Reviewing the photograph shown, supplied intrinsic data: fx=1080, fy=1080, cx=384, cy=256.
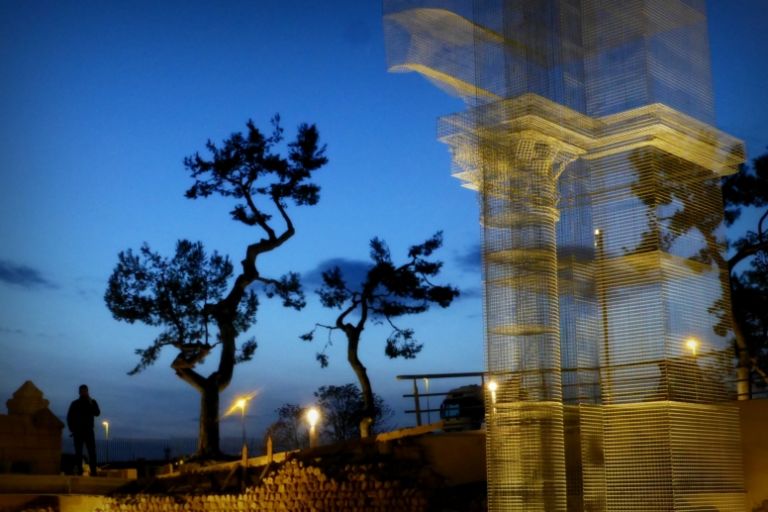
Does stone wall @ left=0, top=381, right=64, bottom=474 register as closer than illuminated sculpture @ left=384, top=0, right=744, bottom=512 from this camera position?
No

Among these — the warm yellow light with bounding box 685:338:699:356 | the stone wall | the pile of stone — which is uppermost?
the warm yellow light with bounding box 685:338:699:356

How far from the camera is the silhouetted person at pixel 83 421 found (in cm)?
1755

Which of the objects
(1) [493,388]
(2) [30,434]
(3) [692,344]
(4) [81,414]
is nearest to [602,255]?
(3) [692,344]

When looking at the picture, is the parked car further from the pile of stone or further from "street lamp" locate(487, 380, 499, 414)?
"street lamp" locate(487, 380, 499, 414)

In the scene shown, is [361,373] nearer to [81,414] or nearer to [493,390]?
[81,414]

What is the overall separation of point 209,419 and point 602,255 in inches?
412

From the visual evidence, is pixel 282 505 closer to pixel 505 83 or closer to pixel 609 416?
pixel 609 416

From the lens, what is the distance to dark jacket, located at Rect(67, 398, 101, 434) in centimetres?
1756

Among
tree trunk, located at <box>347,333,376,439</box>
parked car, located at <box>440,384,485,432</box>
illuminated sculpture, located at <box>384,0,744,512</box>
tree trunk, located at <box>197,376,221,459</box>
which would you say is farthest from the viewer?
tree trunk, located at <box>347,333,376,439</box>

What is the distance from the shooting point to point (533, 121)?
10.4m

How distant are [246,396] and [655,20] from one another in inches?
358

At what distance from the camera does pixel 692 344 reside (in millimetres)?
10156

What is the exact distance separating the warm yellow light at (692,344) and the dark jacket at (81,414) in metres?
10.8

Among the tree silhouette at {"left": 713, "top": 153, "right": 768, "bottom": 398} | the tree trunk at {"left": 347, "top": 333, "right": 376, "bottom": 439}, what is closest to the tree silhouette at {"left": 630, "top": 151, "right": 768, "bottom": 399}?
the tree silhouette at {"left": 713, "top": 153, "right": 768, "bottom": 398}
